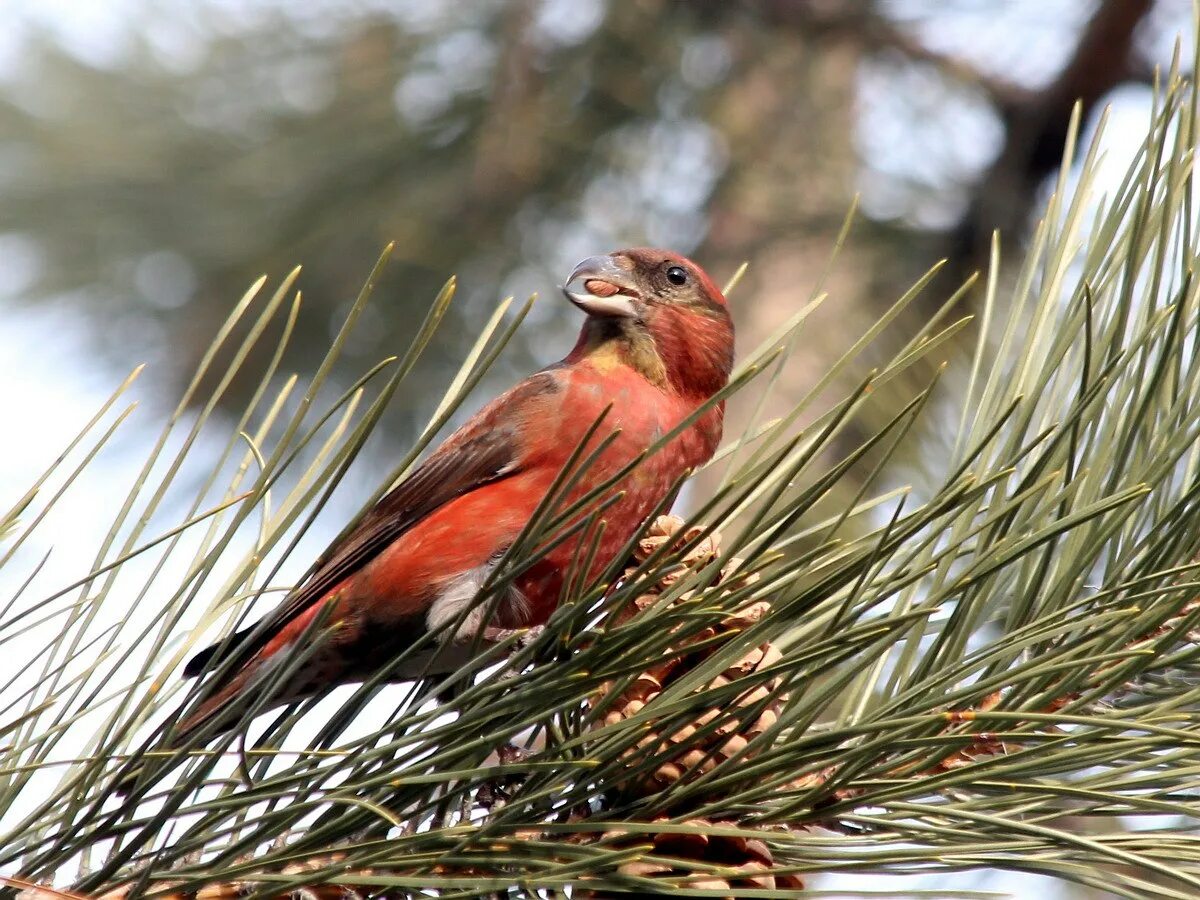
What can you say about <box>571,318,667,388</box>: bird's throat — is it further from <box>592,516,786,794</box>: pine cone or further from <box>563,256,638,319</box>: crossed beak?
<box>592,516,786,794</box>: pine cone

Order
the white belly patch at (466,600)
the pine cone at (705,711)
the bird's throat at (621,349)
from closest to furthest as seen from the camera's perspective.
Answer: the pine cone at (705,711), the white belly patch at (466,600), the bird's throat at (621,349)

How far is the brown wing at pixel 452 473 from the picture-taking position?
9.56 ft

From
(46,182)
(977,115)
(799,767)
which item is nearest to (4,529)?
(799,767)

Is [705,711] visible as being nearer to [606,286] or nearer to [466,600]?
[466,600]

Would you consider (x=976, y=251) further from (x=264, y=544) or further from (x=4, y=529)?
(x=4, y=529)

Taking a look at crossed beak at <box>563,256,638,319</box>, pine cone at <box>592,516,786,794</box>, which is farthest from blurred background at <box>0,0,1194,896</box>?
pine cone at <box>592,516,786,794</box>

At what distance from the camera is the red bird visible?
2.61 metres

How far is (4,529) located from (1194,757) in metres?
1.32

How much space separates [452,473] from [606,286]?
23.7 inches

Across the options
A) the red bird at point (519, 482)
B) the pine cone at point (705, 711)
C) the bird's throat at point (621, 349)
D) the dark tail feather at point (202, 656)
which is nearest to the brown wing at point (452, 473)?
the red bird at point (519, 482)

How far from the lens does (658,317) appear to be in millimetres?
3201

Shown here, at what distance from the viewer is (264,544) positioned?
1652 mm

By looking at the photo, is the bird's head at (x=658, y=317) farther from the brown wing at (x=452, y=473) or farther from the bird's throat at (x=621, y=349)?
the brown wing at (x=452, y=473)

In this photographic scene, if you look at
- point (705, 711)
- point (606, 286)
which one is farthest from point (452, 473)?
point (705, 711)
